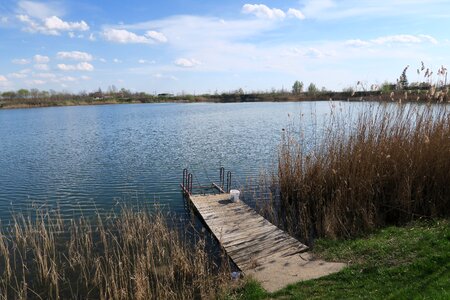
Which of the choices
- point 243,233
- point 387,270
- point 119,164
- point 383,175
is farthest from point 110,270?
point 119,164

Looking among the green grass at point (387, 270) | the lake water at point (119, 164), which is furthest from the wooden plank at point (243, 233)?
the lake water at point (119, 164)

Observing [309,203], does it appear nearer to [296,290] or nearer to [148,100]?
[296,290]

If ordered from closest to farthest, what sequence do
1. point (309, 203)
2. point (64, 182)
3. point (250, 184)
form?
1. point (309, 203)
2. point (250, 184)
3. point (64, 182)

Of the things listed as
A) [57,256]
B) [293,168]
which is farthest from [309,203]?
[57,256]

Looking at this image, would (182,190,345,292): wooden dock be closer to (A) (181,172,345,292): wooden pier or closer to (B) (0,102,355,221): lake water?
(A) (181,172,345,292): wooden pier

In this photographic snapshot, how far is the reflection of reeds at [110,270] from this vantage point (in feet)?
21.1

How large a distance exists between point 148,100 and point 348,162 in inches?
3715

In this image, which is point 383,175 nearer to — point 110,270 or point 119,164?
point 110,270

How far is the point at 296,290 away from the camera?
5.48 m

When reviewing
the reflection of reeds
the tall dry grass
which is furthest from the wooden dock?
the tall dry grass

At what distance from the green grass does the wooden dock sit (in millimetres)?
316

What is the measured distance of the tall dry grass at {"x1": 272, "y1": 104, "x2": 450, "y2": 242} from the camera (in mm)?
8016

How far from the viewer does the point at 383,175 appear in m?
8.38

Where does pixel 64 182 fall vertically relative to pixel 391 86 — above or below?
below
